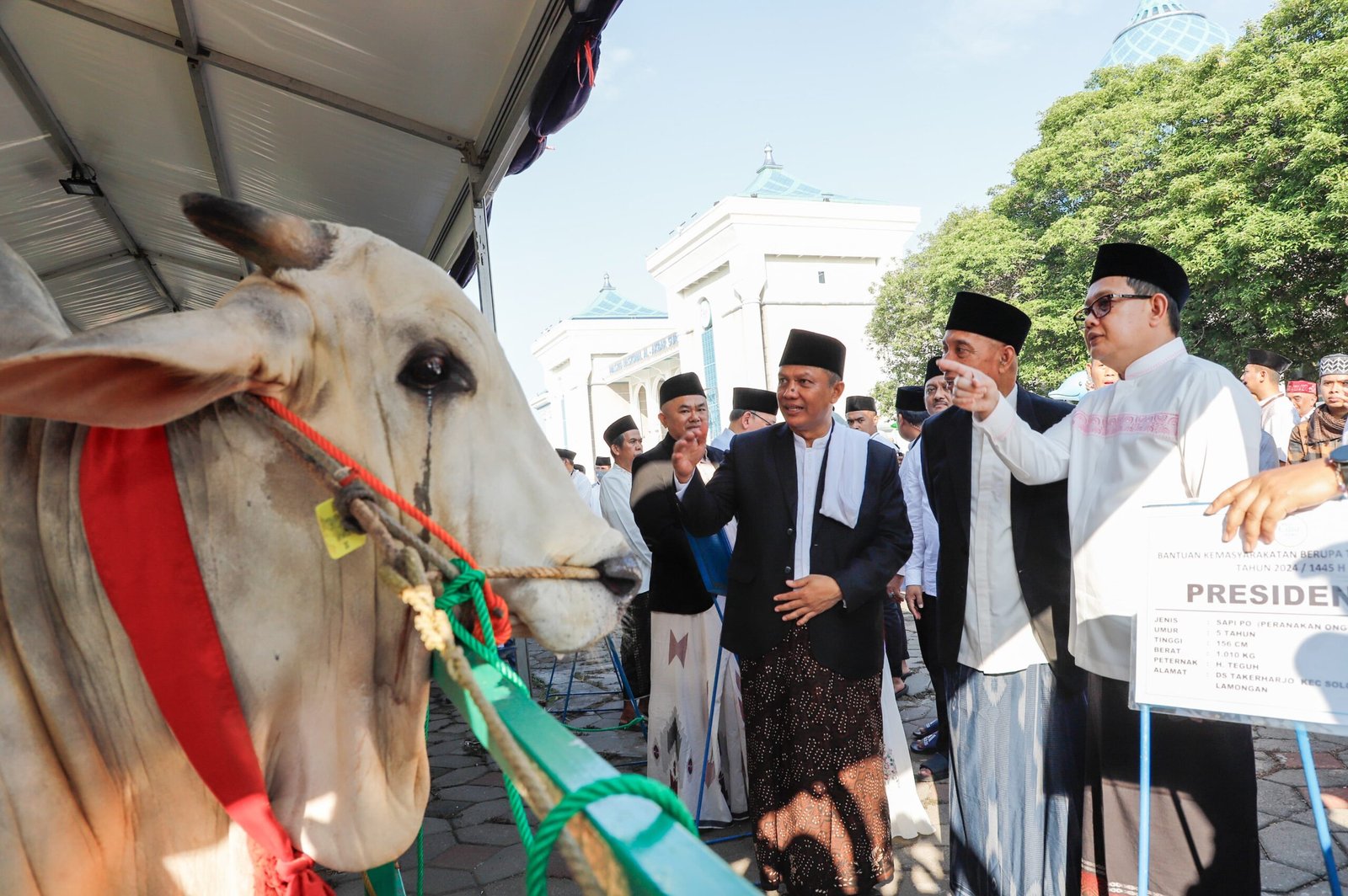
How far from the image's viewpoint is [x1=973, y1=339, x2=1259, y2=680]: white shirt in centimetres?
254

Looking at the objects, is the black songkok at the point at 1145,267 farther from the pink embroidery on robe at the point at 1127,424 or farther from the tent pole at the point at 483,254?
the tent pole at the point at 483,254

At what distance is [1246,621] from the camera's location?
2104 millimetres

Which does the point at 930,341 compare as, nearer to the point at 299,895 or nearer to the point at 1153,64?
the point at 1153,64

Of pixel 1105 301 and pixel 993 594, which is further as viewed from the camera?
pixel 993 594

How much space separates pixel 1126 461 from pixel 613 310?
4461 centimetres

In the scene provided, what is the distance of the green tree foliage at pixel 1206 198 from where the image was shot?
15.4 meters

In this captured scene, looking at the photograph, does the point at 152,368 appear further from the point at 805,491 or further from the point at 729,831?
the point at 729,831

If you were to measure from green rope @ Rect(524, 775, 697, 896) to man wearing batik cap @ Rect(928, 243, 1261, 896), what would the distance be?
1986 millimetres

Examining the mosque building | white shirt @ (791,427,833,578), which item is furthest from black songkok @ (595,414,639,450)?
the mosque building

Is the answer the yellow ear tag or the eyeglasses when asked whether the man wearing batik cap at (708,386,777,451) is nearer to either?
the eyeglasses

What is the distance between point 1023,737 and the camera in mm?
2994

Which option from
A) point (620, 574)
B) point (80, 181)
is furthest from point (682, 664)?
point (80, 181)

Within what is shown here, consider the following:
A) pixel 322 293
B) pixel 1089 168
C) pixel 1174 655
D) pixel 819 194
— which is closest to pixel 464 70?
pixel 322 293

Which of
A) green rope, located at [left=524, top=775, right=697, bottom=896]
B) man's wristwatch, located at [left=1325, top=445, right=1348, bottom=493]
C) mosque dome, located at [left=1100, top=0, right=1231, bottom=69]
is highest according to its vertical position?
mosque dome, located at [left=1100, top=0, right=1231, bottom=69]
